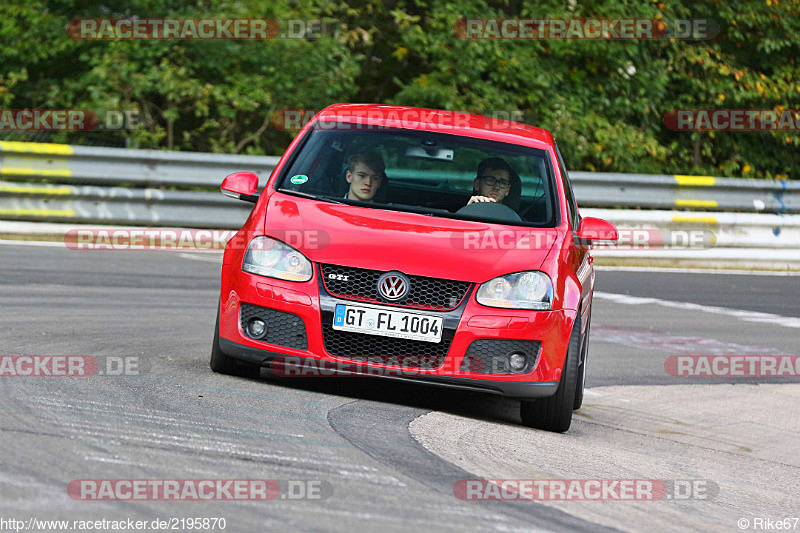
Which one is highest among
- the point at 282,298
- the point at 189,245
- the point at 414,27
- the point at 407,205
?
the point at 414,27

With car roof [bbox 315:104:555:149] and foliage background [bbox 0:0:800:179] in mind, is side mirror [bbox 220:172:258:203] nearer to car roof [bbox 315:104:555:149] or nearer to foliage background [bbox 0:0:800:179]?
car roof [bbox 315:104:555:149]

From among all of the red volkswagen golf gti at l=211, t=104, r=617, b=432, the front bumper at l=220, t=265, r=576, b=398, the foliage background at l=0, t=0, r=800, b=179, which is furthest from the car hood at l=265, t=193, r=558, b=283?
the foliage background at l=0, t=0, r=800, b=179

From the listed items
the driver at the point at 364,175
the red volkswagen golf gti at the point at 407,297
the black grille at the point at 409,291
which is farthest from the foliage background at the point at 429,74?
the black grille at the point at 409,291

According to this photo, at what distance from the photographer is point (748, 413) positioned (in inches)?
316

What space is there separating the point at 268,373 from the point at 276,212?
0.95 meters

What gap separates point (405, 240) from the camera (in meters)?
6.26

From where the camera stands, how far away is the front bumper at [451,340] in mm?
6152

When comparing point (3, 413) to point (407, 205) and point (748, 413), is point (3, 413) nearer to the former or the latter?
point (407, 205)

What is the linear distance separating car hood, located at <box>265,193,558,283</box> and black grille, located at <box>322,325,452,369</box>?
34 centimetres

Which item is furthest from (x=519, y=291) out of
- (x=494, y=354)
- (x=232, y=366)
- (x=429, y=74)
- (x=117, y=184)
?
(x=429, y=74)

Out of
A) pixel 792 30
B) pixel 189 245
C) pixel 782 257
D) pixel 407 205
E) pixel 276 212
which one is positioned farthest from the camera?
pixel 792 30

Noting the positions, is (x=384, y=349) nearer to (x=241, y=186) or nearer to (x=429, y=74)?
(x=241, y=186)

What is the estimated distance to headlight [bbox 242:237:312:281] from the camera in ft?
20.4

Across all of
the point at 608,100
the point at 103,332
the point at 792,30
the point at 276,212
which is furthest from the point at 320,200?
the point at 792,30
